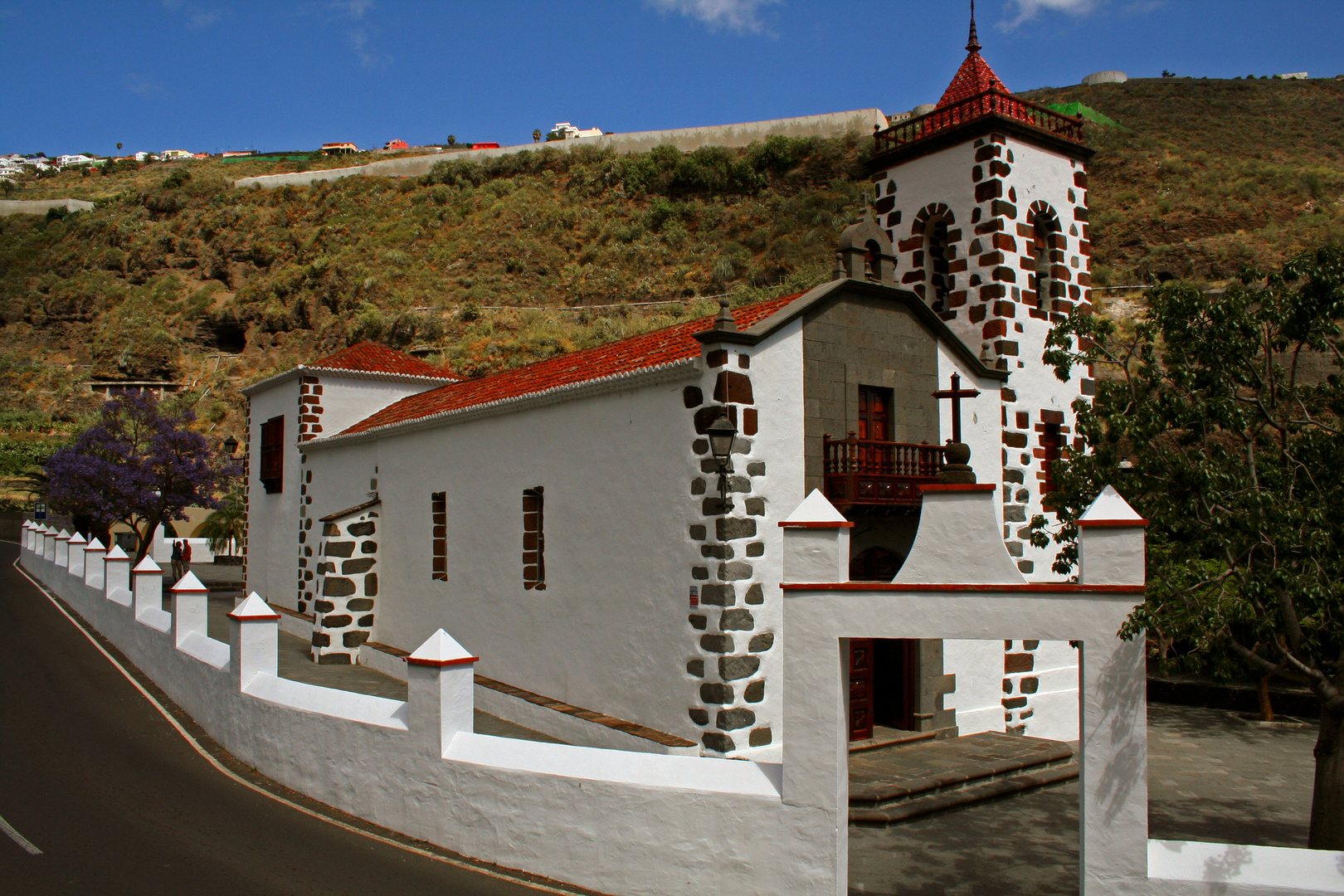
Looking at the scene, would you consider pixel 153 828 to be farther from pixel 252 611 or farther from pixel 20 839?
pixel 252 611

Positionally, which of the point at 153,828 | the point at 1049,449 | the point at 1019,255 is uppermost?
the point at 1019,255

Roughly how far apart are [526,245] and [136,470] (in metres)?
22.6

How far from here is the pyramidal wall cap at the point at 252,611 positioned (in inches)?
356

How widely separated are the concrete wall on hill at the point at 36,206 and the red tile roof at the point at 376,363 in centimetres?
5966

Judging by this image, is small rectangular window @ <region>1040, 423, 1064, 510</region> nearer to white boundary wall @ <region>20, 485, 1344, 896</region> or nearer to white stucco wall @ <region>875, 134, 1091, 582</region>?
white stucco wall @ <region>875, 134, 1091, 582</region>

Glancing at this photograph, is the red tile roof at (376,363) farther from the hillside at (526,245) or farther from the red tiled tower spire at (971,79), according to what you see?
the red tiled tower spire at (971,79)

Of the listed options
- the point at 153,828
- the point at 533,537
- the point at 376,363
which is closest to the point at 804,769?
the point at 153,828

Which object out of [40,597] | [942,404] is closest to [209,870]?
[942,404]

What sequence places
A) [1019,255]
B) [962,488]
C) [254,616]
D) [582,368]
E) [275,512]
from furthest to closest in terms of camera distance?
[275,512]
[1019,255]
[582,368]
[254,616]
[962,488]

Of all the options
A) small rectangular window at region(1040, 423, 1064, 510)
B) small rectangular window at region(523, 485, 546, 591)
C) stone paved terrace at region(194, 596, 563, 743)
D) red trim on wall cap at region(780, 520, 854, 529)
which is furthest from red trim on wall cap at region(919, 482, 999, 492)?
small rectangular window at region(1040, 423, 1064, 510)

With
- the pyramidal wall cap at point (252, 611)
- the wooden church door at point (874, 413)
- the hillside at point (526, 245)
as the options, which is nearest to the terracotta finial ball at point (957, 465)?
the wooden church door at point (874, 413)

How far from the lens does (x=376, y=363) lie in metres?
19.3

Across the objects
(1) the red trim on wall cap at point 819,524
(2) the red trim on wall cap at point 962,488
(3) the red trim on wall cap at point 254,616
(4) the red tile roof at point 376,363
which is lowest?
(3) the red trim on wall cap at point 254,616

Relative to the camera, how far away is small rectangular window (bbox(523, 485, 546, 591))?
11.6 meters
